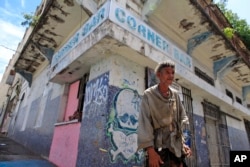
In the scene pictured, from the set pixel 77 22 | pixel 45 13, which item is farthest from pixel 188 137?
pixel 45 13

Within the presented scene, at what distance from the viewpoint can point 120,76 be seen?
3795 mm

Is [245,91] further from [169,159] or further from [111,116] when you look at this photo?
[169,159]

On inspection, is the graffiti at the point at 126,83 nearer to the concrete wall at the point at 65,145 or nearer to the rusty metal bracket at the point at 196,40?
the concrete wall at the point at 65,145

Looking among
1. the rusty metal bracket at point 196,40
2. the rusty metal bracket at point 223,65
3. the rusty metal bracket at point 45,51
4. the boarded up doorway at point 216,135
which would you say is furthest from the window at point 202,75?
the rusty metal bracket at point 45,51

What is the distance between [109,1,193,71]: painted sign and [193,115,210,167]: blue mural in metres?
1.90

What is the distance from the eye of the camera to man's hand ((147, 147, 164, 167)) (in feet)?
5.30

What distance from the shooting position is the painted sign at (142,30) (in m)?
3.49

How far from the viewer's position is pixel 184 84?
540cm

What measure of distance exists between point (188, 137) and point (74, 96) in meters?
3.50

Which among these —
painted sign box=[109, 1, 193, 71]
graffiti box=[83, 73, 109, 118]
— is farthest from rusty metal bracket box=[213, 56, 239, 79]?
graffiti box=[83, 73, 109, 118]

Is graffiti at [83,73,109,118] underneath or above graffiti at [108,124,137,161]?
above

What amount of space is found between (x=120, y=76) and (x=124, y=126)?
40.8 inches

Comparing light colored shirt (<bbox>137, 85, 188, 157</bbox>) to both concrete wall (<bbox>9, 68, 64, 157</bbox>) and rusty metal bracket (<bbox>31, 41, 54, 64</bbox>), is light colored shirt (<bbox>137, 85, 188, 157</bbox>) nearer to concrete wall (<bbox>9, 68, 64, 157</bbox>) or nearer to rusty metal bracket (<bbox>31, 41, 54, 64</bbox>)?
concrete wall (<bbox>9, 68, 64, 157</bbox>)

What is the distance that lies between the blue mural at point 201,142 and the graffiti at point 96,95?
3.42 metres
